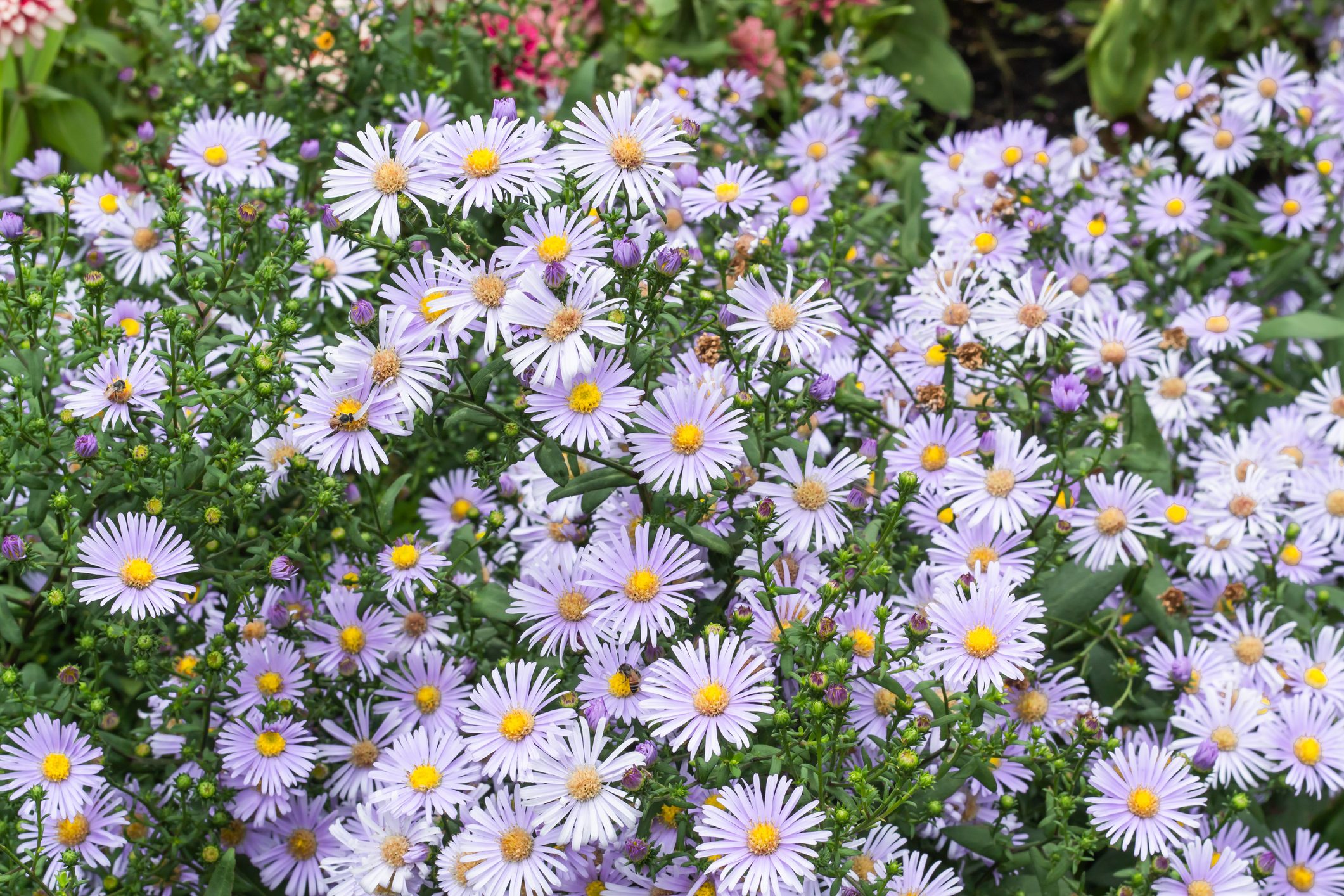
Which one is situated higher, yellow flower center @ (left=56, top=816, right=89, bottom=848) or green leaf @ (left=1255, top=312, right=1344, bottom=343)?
green leaf @ (left=1255, top=312, right=1344, bottom=343)

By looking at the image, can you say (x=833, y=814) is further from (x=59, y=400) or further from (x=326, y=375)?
(x=59, y=400)

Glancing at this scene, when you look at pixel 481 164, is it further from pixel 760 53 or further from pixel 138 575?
pixel 760 53

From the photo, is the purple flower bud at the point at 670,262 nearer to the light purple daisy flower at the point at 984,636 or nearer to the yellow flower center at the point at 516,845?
the light purple daisy flower at the point at 984,636

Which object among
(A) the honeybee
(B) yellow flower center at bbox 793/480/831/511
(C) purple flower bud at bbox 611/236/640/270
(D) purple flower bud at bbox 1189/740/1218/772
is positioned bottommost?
(A) the honeybee

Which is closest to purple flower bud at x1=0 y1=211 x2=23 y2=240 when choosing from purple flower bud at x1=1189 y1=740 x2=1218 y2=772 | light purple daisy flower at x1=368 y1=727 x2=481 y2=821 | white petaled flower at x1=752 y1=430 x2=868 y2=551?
light purple daisy flower at x1=368 y1=727 x2=481 y2=821

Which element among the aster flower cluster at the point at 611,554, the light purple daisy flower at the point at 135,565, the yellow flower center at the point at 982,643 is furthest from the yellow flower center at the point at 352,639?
the yellow flower center at the point at 982,643

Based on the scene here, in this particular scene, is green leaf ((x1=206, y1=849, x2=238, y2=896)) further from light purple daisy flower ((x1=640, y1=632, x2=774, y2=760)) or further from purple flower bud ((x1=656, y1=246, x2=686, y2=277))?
purple flower bud ((x1=656, y1=246, x2=686, y2=277))
